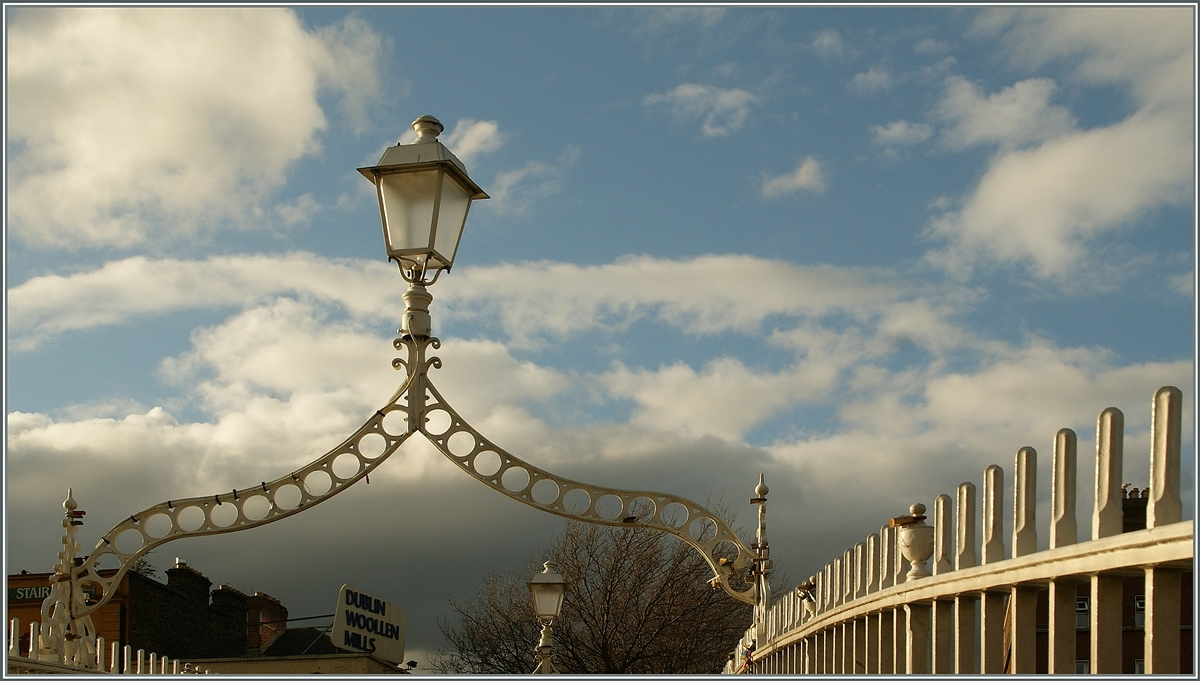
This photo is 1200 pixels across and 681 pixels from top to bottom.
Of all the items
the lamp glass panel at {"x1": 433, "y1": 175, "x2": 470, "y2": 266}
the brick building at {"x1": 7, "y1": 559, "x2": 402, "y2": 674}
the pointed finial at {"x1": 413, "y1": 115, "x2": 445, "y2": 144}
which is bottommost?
the brick building at {"x1": 7, "y1": 559, "x2": 402, "y2": 674}

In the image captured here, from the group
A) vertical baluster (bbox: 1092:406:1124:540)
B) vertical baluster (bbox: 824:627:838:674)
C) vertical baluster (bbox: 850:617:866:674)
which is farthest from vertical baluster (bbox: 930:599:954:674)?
vertical baluster (bbox: 824:627:838:674)

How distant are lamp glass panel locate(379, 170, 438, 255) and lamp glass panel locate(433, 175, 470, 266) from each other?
6 centimetres

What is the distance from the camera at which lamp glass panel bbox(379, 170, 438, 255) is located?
7.42 meters

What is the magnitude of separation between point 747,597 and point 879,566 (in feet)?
5.07

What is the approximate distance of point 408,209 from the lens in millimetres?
7484

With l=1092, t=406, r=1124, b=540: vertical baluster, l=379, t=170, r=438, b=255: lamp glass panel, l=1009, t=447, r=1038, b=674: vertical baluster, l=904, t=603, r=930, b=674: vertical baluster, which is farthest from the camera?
l=379, t=170, r=438, b=255: lamp glass panel

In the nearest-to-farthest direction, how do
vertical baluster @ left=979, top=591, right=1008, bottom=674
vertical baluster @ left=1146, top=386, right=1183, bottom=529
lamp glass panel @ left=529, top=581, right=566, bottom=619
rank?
vertical baluster @ left=1146, top=386, right=1183, bottom=529, vertical baluster @ left=979, top=591, right=1008, bottom=674, lamp glass panel @ left=529, top=581, right=566, bottom=619

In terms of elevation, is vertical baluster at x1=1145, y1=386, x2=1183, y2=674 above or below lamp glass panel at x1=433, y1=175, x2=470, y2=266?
below

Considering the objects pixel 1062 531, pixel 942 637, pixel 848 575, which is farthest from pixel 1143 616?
pixel 1062 531

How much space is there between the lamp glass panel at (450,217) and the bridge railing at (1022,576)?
2.75 metres

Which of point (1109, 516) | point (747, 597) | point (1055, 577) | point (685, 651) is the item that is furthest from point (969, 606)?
point (685, 651)

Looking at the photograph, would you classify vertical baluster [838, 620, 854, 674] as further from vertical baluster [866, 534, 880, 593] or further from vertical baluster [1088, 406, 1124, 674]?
vertical baluster [1088, 406, 1124, 674]

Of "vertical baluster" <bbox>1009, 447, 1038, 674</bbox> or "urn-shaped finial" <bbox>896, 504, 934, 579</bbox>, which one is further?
"urn-shaped finial" <bbox>896, 504, 934, 579</bbox>

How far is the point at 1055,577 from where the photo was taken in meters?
4.11
